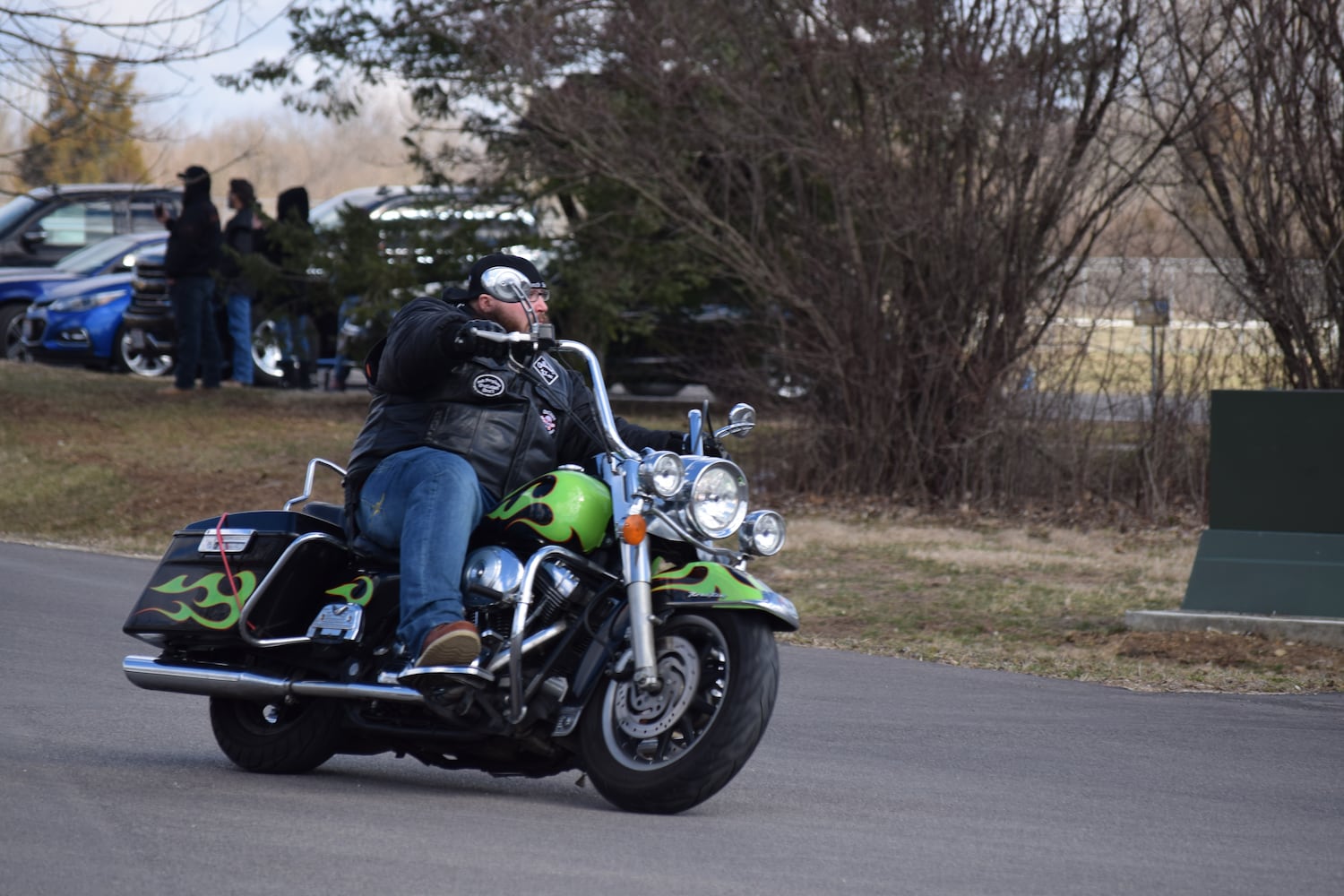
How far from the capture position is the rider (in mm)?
5898

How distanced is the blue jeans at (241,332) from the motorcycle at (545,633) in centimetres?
1544

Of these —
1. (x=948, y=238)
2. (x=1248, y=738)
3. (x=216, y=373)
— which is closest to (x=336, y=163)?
(x=216, y=373)

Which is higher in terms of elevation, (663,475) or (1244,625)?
(663,475)

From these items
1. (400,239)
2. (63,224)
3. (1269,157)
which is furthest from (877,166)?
(63,224)

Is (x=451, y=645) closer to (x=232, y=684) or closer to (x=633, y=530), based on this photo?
(x=633, y=530)

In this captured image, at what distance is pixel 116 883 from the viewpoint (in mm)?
4863

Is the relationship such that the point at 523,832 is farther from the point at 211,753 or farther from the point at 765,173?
the point at 765,173

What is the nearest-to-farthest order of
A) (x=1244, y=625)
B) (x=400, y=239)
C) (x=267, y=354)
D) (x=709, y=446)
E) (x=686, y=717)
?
(x=686, y=717), (x=709, y=446), (x=1244, y=625), (x=400, y=239), (x=267, y=354)

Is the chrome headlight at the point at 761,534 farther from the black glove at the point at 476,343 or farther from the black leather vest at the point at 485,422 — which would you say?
the black glove at the point at 476,343

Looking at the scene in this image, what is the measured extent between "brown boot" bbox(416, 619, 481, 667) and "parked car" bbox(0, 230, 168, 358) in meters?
19.5

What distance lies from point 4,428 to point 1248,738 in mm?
13893

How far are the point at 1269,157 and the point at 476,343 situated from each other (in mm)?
10908

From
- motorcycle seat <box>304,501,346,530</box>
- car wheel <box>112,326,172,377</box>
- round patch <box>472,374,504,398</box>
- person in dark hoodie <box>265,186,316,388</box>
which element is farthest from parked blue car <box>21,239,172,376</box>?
round patch <box>472,374,504,398</box>

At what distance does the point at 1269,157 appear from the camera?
15.1 metres
